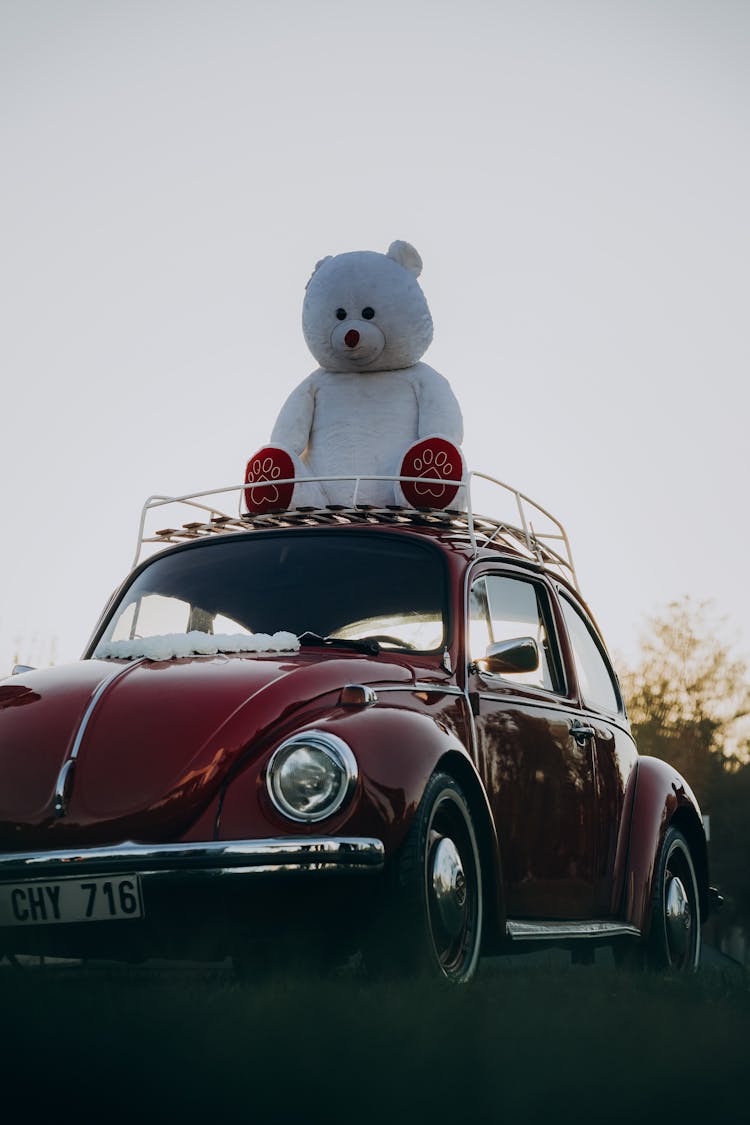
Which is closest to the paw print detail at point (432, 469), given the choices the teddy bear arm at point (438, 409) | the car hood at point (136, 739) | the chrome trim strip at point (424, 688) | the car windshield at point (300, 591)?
the teddy bear arm at point (438, 409)

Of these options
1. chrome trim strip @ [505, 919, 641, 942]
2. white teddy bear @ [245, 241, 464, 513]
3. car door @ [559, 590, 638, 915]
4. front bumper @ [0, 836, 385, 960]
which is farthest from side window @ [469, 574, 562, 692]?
front bumper @ [0, 836, 385, 960]

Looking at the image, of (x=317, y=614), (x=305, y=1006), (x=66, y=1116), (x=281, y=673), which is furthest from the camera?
(x=317, y=614)

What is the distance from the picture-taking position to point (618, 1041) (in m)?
3.77

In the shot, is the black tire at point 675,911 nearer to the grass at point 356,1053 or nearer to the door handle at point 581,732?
the door handle at point 581,732

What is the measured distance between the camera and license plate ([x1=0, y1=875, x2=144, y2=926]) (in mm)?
4371

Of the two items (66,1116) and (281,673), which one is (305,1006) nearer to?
(66,1116)

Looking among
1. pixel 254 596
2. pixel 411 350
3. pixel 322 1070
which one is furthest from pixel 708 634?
pixel 322 1070

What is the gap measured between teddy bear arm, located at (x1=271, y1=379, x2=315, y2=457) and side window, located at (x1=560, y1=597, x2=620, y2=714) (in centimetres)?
234

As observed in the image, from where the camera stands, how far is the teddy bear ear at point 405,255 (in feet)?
35.0

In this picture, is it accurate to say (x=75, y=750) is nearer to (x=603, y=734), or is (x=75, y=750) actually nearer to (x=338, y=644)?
(x=338, y=644)

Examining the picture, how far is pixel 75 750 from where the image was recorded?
483cm

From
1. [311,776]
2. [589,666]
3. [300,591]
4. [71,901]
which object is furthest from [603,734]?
[71,901]

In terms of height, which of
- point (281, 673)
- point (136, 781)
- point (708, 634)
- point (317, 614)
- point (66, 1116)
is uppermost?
point (708, 634)

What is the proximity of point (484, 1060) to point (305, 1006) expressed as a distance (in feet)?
1.72
